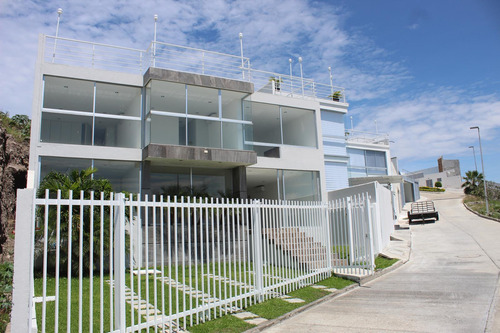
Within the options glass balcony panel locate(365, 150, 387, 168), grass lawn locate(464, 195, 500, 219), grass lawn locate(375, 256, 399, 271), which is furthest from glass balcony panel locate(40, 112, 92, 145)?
grass lawn locate(464, 195, 500, 219)

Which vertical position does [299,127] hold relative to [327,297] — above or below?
above

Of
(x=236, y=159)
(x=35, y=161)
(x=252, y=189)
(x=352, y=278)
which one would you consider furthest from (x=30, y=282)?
(x=252, y=189)

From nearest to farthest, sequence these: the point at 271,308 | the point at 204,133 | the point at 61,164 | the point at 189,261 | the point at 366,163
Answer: the point at 189,261 → the point at 271,308 → the point at 61,164 → the point at 204,133 → the point at 366,163

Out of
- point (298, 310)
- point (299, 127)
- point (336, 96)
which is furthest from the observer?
point (336, 96)

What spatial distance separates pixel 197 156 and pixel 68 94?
5.28m

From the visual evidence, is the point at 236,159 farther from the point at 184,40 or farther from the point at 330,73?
the point at 330,73

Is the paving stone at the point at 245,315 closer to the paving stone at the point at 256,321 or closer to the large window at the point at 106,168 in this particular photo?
the paving stone at the point at 256,321

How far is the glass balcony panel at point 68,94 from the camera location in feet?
44.2

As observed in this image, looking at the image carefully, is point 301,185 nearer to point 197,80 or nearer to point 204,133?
point 204,133

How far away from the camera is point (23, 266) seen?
12.6 ft

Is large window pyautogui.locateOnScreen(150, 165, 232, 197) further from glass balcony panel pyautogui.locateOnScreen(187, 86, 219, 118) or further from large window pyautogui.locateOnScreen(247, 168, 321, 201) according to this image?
glass balcony panel pyautogui.locateOnScreen(187, 86, 219, 118)

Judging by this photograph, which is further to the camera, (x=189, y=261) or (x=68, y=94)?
(x=68, y=94)

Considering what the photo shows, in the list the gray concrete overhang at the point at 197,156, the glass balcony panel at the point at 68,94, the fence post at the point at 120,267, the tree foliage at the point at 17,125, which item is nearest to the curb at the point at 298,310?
the fence post at the point at 120,267

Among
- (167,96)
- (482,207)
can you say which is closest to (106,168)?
(167,96)
